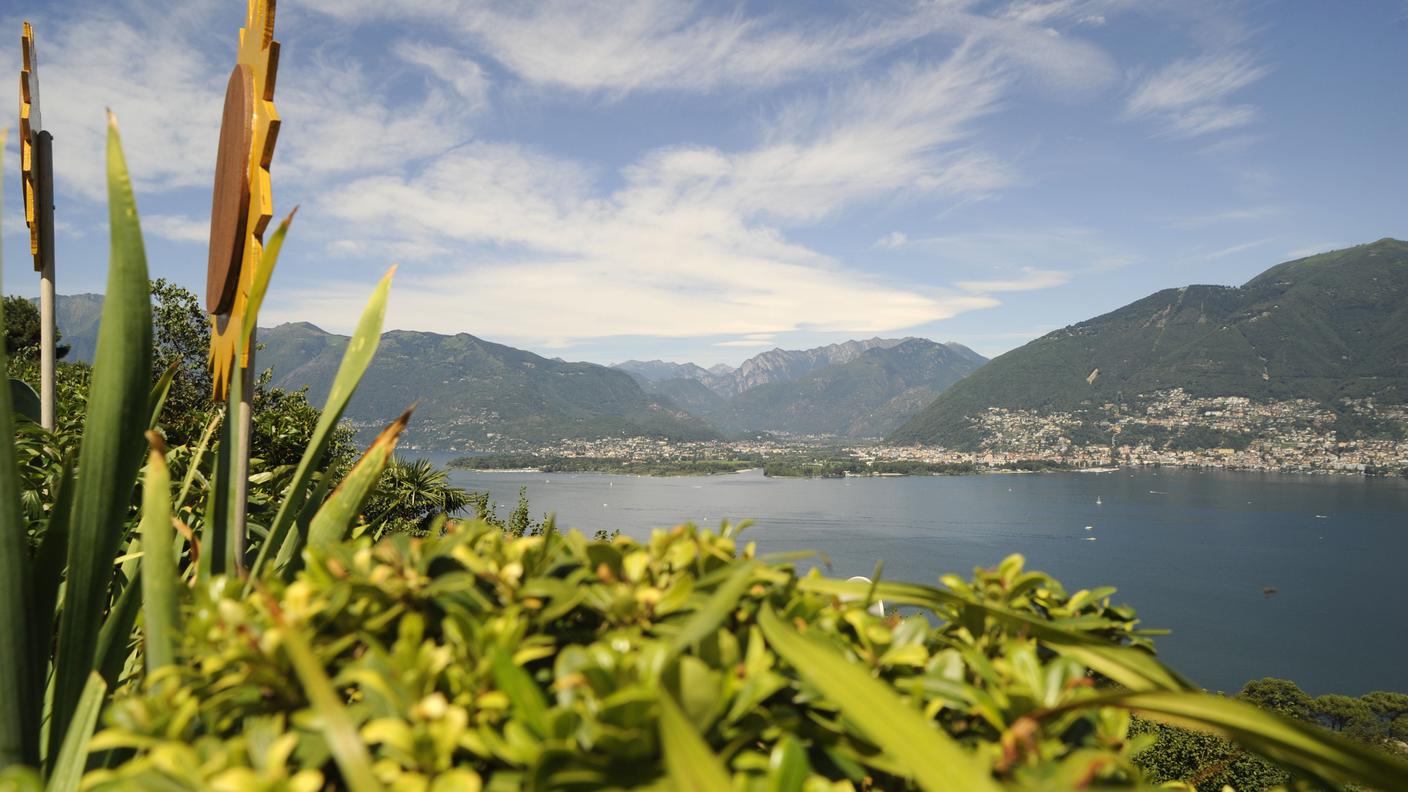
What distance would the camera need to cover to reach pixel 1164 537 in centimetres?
5944

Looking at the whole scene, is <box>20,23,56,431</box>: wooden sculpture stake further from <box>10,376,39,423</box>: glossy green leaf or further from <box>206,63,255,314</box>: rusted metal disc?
<box>206,63,255,314</box>: rusted metal disc

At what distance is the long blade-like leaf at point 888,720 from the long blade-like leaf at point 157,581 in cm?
70

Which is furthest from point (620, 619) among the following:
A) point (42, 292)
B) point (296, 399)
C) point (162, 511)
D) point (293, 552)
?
point (296, 399)

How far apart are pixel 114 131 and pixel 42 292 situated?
2.88 m

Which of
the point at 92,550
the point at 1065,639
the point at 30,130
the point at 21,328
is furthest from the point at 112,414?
the point at 21,328

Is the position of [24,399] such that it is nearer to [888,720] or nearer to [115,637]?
[115,637]

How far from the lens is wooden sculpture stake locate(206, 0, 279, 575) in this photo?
135cm

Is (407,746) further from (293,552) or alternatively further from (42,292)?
(42,292)

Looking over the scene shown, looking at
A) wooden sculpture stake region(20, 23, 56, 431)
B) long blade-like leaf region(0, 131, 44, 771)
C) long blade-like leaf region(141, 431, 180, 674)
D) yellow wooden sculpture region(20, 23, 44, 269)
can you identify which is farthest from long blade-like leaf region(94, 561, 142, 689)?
yellow wooden sculpture region(20, 23, 44, 269)

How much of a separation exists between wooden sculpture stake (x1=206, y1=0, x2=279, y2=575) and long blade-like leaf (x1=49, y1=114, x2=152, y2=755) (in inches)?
10.5

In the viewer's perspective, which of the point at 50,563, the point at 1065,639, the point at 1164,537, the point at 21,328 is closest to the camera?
the point at 1065,639

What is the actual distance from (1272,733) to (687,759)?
A: 1.28 ft

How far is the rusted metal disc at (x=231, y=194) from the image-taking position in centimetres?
149

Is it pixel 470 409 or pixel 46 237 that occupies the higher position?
pixel 470 409
